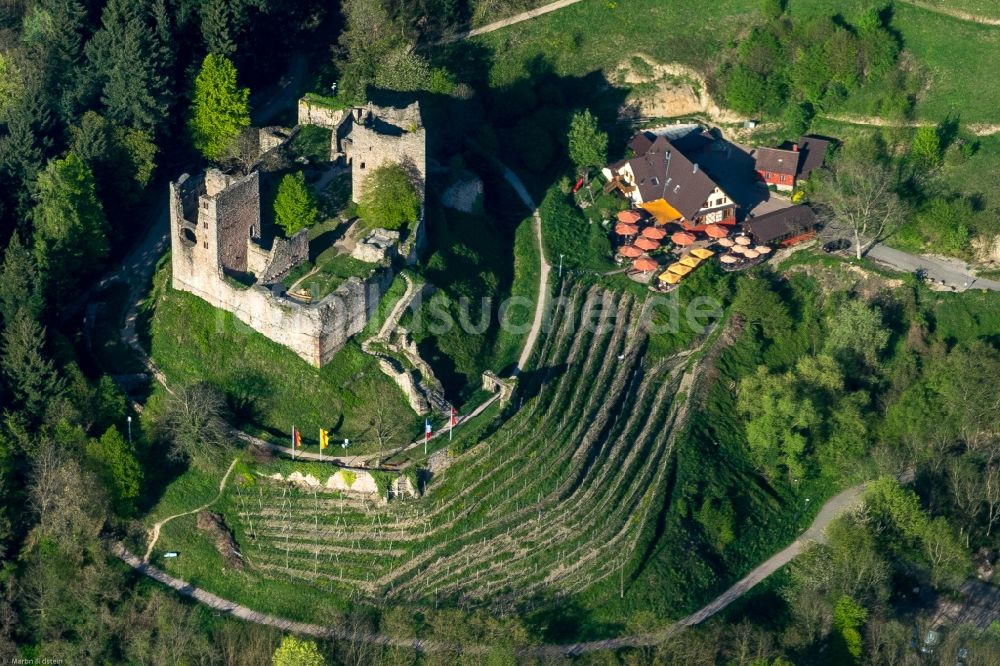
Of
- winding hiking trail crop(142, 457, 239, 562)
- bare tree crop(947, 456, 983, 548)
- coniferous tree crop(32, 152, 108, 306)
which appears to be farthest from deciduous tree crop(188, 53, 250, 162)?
bare tree crop(947, 456, 983, 548)

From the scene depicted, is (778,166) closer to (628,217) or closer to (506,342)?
(628,217)

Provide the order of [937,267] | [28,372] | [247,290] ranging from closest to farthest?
[28,372] < [247,290] < [937,267]

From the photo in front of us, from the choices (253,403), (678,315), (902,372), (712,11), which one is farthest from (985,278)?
(253,403)

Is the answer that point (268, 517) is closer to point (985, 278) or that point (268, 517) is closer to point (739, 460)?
point (739, 460)

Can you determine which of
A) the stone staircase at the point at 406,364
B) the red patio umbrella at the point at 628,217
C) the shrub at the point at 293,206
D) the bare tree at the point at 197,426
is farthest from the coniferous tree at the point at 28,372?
the red patio umbrella at the point at 628,217

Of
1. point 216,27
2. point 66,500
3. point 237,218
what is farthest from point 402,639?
point 216,27

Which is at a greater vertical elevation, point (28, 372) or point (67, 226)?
point (67, 226)
